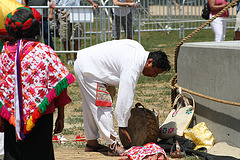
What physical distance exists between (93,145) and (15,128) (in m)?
1.86

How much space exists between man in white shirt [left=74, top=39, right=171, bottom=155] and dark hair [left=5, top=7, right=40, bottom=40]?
56.2 inches

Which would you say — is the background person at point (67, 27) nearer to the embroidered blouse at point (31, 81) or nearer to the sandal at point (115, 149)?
the sandal at point (115, 149)

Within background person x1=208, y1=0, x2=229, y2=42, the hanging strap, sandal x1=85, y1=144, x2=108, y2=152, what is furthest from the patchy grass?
the hanging strap

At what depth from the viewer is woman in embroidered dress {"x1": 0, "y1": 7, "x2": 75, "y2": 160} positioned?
10.9ft

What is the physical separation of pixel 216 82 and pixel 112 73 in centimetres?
121

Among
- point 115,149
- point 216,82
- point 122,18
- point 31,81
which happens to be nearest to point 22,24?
point 31,81

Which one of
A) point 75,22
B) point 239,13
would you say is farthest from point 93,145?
point 75,22

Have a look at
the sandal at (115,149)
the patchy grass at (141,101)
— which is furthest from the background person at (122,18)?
the sandal at (115,149)

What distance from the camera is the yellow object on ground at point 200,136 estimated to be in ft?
16.7

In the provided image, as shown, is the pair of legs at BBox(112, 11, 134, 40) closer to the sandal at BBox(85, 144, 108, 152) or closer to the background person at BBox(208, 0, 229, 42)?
the background person at BBox(208, 0, 229, 42)

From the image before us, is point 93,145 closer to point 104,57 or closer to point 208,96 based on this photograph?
point 104,57

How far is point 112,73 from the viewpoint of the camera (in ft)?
15.7

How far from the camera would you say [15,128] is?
3344 millimetres

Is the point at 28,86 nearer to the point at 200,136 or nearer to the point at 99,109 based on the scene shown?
the point at 99,109
